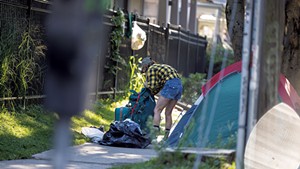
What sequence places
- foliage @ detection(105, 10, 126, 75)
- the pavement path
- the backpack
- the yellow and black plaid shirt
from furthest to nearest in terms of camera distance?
foliage @ detection(105, 10, 126, 75), the yellow and black plaid shirt, the backpack, the pavement path

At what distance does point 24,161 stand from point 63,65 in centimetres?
743

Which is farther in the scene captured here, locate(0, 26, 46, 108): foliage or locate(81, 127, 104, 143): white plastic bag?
locate(81, 127, 104, 143): white plastic bag

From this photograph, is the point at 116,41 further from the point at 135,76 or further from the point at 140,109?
the point at 140,109

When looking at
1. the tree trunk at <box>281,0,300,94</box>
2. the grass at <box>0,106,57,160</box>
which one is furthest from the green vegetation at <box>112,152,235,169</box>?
the tree trunk at <box>281,0,300,94</box>

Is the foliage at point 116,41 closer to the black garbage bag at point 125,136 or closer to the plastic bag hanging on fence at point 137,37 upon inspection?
the plastic bag hanging on fence at point 137,37

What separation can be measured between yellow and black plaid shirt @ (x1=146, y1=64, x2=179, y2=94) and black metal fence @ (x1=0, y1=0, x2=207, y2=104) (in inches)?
34.7

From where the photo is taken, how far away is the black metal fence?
10578 millimetres

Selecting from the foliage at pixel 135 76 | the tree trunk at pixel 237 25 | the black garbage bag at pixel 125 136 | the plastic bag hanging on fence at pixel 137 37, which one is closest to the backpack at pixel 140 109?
the black garbage bag at pixel 125 136

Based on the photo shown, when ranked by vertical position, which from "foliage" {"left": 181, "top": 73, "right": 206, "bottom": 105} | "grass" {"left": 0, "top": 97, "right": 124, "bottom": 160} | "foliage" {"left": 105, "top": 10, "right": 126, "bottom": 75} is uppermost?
"foliage" {"left": 105, "top": 10, "right": 126, "bottom": 75}

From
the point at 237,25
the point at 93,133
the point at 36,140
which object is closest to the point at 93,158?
the point at 36,140

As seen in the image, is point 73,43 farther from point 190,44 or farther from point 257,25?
point 190,44

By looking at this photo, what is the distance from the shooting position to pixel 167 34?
21.1 m

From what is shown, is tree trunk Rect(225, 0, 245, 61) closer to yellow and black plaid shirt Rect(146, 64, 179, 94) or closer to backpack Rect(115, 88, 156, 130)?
yellow and black plaid shirt Rect(146, 64, 179, 94)

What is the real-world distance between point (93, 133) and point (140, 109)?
4.42 ft
